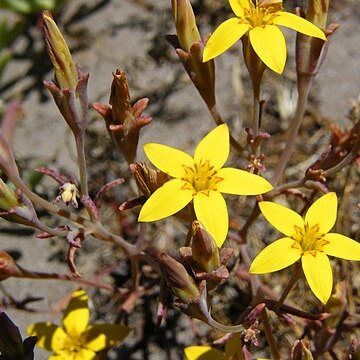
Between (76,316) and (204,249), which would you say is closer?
(204,249)

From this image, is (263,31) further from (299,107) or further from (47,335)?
(47,335)

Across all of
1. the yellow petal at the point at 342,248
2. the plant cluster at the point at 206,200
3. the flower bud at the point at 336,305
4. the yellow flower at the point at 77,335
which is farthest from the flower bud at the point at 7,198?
the flower bud at the point at 336,305

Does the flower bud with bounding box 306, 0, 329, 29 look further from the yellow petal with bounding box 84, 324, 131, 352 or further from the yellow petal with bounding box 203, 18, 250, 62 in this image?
the yellow petal with bounding box 84, 324, 131, 352

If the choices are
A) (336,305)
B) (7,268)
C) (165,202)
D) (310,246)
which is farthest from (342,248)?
(7,268)

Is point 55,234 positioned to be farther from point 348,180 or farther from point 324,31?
point 348,180

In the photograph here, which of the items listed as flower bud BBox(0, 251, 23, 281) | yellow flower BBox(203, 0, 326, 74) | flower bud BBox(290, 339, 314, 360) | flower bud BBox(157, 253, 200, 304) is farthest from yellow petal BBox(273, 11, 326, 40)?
flower bud BBox(0, 251, 23, 281)

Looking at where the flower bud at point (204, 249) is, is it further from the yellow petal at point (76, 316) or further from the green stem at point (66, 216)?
the yellow petal at point (76, 316)

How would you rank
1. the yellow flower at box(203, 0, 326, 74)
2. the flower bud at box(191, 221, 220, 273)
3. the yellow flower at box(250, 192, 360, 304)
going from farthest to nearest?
A: the yellow flower at box(203, 0, 326, 74) → the yellow flower at box(250, 192, 360, 304) → the flower bud at box(191, 221, 220, 273)
